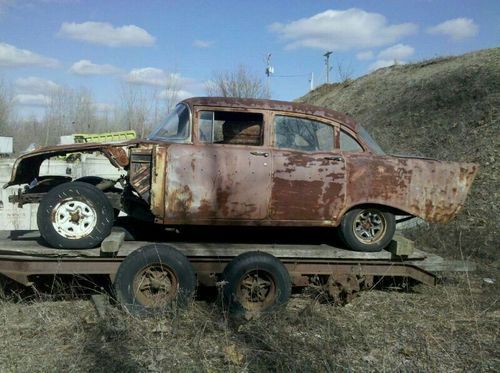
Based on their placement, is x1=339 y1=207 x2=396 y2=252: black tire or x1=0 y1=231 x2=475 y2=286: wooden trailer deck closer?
x1=0 y1=231 x2=475 y2=286: wooden trailer deck

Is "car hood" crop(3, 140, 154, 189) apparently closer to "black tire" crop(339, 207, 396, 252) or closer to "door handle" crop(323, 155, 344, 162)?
"door handle" crop(323, 155, 344, 162)

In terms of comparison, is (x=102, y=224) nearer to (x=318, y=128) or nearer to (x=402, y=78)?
(x=318, y=128)

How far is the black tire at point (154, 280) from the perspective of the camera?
484cm

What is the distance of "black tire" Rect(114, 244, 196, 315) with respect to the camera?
4.84 metres

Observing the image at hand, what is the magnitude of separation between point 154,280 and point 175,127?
172 centimetres

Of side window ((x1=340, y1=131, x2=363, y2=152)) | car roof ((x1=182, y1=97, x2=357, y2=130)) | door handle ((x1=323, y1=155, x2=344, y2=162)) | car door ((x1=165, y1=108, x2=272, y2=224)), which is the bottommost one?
car door ((x1=165, y1=108, x2=272, y2=224))

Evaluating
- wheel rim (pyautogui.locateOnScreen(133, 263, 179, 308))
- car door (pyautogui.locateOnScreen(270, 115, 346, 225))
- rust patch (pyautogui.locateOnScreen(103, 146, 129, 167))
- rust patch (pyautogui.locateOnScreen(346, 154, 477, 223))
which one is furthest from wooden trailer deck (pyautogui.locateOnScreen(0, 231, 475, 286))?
rust patch (pyautogui.locateOnScreen(103, 146, 129, 167))

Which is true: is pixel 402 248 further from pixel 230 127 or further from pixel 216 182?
pixel 230 127

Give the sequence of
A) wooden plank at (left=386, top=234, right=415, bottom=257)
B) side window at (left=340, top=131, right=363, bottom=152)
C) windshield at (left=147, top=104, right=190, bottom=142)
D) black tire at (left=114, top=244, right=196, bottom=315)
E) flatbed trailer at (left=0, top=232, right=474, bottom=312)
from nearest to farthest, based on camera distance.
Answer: black tire at (left=114, top=244, right=196, bottom=315), flatbed trailer at (left=0, top=232, right=474, bottom=312), windshield at (left=147, top=104, right=190, bottom=142), wooden plank at (left=386, top=234, right=415, bottom=257), side window at (left=340, top=131, right=363, bottom=152)

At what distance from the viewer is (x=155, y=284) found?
496 cm

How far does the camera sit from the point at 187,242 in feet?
18.7

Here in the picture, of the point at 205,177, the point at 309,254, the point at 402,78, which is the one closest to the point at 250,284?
the point at 309,254

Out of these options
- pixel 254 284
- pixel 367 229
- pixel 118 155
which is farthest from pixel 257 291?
pixel 118 155

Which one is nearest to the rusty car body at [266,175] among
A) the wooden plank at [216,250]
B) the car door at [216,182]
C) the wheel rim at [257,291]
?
the car door at [216,182]
